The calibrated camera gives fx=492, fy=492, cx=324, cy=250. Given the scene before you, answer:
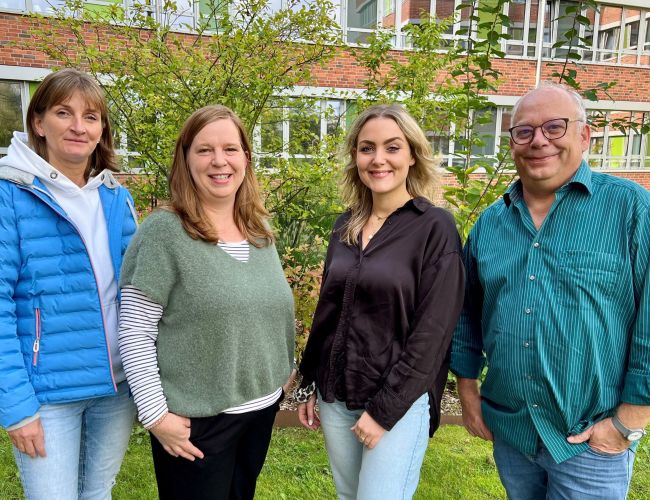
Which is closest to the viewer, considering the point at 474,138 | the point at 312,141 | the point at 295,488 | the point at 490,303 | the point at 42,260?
the point at 42,260

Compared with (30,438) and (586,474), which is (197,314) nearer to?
(30,438)

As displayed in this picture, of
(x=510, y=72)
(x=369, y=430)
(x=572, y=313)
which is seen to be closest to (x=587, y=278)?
(x=572, y=313)

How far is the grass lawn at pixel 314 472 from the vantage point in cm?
328

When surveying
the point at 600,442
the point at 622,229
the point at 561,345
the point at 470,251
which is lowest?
the point at 600,442

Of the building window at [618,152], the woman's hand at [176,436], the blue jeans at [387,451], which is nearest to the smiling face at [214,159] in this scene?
the woman's hand at [176,436]

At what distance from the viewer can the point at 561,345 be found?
1783 millimetres

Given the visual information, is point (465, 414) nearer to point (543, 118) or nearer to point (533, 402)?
point (533, 402)

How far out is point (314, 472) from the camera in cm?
351

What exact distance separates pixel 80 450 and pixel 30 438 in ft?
1.13

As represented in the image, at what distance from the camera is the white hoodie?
6.21ft

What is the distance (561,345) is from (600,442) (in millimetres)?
361

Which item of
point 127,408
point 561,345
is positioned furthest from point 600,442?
point 127,408

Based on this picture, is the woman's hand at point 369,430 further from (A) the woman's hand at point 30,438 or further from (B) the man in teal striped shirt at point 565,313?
(A) the woman's hand at point 30,438

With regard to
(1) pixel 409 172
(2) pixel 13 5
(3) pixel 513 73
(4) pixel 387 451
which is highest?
(2) pixel 13 5
